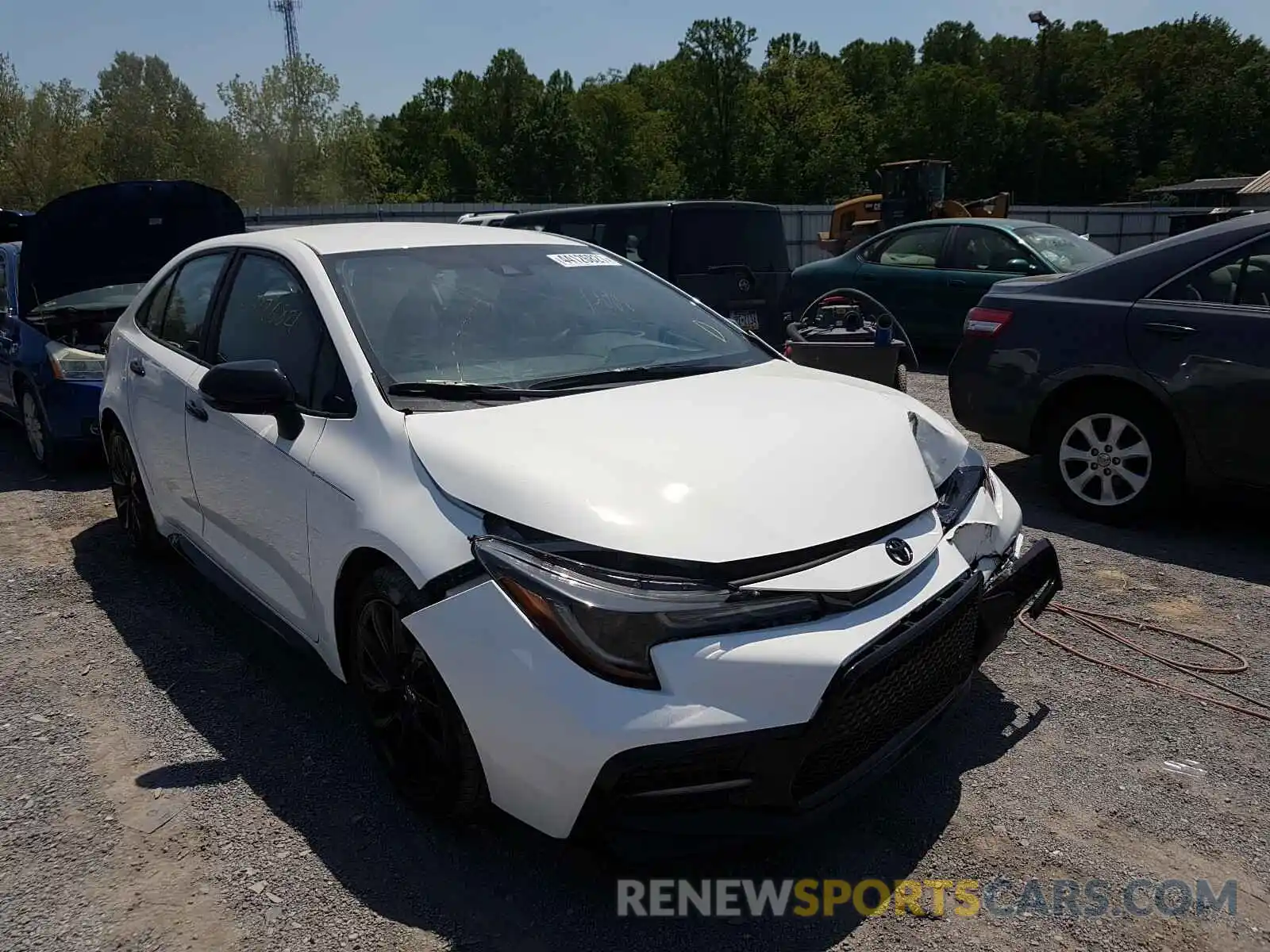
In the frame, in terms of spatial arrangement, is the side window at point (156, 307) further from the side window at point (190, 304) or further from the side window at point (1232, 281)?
the side window at point (1232, 281)

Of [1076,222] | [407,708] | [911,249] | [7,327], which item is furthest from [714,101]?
[407,708]

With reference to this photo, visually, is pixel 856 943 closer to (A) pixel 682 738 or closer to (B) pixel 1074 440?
(A) pixel 682 738

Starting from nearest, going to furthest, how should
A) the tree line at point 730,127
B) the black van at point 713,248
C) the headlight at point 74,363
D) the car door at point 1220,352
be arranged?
the car door at point 1220,352 → the headlight at point 74,363 → the black van at point 713,248 → the tree line at point 730,127

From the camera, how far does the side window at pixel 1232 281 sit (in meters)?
4.79

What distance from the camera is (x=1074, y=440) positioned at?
5.42 m

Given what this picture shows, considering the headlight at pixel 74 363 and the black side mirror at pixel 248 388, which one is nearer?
the black side mirror at pixel 248 388

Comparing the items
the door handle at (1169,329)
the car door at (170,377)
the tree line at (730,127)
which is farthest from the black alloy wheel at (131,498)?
the tree line at (730,127)

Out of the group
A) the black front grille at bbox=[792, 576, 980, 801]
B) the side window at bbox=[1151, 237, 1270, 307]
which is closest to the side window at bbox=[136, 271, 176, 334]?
the black front grille at bbox=[792, 576, 980, 801]

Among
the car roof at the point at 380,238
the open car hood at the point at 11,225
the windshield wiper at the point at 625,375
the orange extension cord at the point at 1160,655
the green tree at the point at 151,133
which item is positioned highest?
the green tree at the point at 151,133

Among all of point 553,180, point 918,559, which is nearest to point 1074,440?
point 918,559

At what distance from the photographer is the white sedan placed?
7.45ft

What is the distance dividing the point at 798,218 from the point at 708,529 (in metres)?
26.4

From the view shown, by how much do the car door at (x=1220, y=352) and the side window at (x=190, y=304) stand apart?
439cm

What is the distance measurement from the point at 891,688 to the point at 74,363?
Result: 615 centimetres
